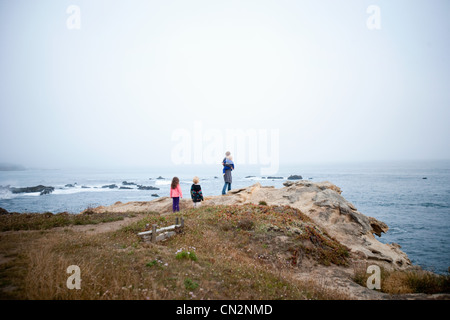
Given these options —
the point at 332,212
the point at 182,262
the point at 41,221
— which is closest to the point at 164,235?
the point at 182,262

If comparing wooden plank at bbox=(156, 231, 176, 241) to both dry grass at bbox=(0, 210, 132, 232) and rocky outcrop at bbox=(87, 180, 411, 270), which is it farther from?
rocky outcrop at bbox=(87, 180, 411, 270)

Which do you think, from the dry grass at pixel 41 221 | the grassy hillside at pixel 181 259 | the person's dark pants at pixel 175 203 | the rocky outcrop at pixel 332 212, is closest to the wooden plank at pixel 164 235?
the grassy hillside at pixel 181 259

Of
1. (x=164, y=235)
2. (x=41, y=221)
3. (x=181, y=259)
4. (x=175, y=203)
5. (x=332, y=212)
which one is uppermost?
(x=175, y=203)

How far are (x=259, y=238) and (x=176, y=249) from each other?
5.04 m

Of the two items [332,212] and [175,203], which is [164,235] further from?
[332,212]

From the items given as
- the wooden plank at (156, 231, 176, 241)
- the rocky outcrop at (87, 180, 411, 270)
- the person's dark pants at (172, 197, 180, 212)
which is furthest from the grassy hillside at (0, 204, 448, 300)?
the person's dark pants at (172, 197, 180, 212)

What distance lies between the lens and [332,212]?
18688 mm

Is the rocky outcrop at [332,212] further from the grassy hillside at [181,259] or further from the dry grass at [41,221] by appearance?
the dry grass at [41,221]

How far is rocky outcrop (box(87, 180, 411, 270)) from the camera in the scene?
14.4 meters

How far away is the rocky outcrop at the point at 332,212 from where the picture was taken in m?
14.4

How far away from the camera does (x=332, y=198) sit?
20391 millimetres

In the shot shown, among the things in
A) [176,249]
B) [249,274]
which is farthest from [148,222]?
[249,274]

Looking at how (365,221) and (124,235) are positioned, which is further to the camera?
(365,221)
